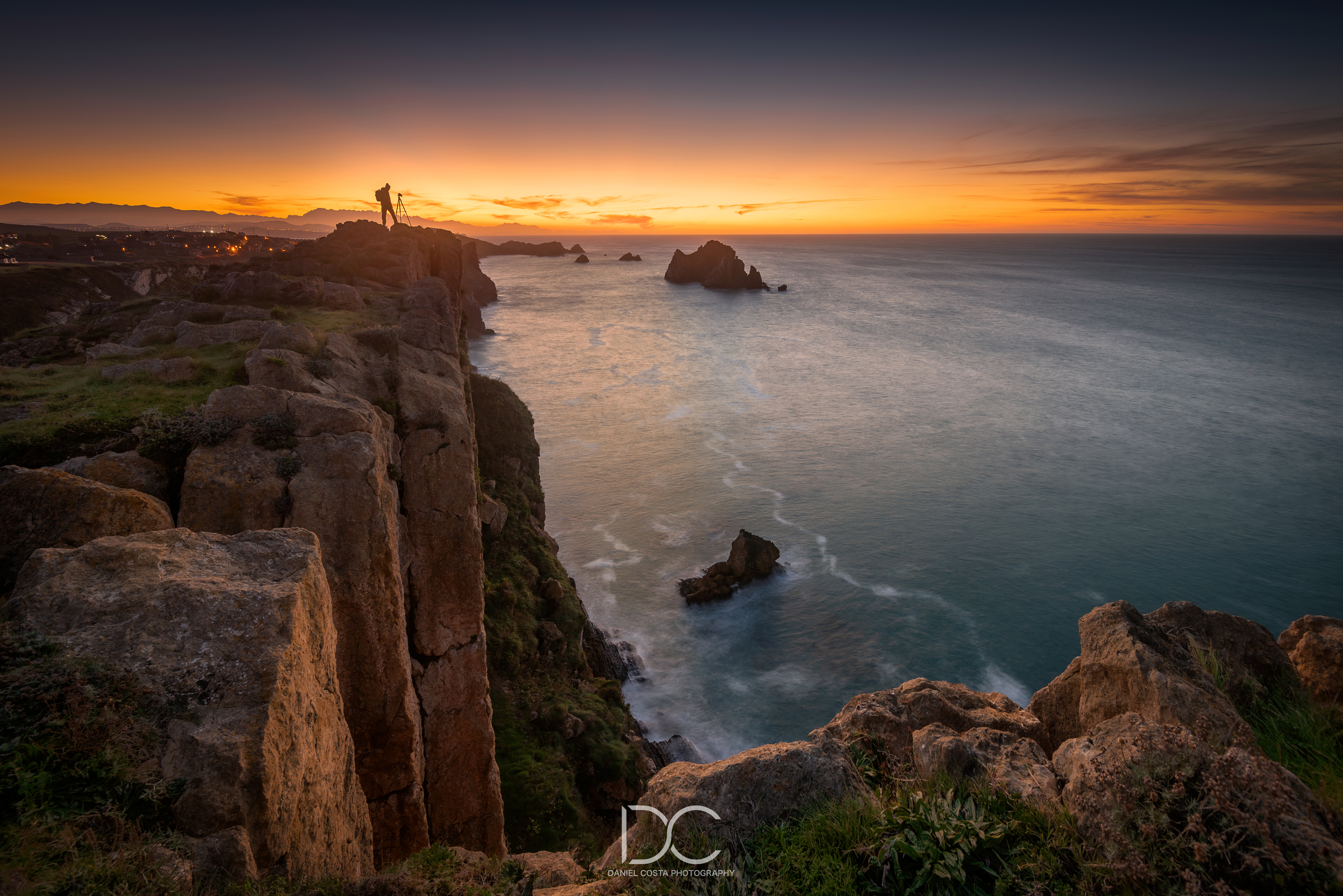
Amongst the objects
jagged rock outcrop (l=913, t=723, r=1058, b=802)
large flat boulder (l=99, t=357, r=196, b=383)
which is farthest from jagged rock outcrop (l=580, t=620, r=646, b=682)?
jagged rock outcrop (l=913, t=723, r=1058, b=802)

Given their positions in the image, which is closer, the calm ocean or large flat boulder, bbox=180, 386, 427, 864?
large flat boulder, bbox=180, 386, 427, 864

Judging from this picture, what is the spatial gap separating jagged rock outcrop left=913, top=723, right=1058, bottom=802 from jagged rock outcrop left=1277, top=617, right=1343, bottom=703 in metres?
5.51

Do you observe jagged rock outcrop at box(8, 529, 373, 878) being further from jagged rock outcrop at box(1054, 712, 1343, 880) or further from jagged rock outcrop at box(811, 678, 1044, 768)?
jagged rock outcrop at box(1054, 712, 1343, 880)

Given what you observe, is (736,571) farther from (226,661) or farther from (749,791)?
(226,661)

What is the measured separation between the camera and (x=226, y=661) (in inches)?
279

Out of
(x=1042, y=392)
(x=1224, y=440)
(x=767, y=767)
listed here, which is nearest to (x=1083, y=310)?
(x=1042, y=392)

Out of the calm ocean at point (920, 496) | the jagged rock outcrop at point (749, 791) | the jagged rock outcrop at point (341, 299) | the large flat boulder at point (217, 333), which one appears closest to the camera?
the jagged rock outcrop at point (749, 791)

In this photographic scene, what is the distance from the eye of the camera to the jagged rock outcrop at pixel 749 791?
762 cm

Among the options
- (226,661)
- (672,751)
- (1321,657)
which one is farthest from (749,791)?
(672,751)

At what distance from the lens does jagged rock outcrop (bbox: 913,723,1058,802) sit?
743 cm

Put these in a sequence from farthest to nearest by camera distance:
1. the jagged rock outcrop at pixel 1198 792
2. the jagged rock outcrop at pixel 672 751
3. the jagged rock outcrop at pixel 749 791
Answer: the jagged rock outcrop at pixel 672 751
the jagged rock outcrop at pixel 749 791
the jagged rock outcrop at pixel 1198 792

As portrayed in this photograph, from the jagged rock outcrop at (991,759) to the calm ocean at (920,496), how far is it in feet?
80.0

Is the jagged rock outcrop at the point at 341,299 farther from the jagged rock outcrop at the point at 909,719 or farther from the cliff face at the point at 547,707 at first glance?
the jagged rock outcrop at the point at 909,719

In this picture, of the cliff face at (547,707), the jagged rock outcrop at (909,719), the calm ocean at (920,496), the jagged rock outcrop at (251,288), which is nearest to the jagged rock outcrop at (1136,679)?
the jagged rock outcrop at (909,719)
